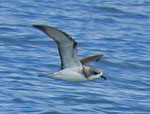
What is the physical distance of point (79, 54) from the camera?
733 inches

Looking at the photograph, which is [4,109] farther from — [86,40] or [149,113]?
[86,40]

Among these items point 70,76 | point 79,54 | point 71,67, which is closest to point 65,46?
point 70,76

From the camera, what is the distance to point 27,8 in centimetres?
2325

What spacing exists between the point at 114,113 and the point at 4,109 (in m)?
2.10

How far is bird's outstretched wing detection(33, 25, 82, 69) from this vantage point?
38.3 feet

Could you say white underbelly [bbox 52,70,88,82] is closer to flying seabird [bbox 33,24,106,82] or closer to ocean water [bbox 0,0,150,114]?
flying seabird [bbox 33,24,106,82]

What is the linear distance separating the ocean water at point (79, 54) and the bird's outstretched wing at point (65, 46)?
147 centimetres

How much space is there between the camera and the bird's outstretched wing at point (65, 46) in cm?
1169

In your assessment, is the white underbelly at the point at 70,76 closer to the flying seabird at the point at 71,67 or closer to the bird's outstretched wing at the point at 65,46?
the flying seabird at the point at 71,67

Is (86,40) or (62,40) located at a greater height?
→ (62,40)

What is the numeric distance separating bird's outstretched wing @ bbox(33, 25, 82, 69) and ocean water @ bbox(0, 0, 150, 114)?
147cm

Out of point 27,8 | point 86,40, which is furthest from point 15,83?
point 27,8

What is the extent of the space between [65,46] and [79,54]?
20.1 ft

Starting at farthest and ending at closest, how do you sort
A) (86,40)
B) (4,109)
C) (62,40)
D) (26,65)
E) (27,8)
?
(27,8), (86,40), (26,65), (4,109), (62,40)
